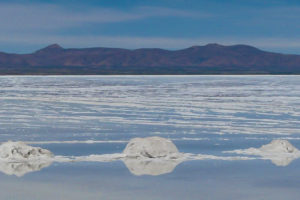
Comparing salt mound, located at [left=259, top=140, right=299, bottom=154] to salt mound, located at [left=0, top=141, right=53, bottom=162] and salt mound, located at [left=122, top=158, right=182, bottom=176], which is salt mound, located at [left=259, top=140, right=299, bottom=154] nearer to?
salt mound, located at [left=122, top=158, right=182, bottom=176]

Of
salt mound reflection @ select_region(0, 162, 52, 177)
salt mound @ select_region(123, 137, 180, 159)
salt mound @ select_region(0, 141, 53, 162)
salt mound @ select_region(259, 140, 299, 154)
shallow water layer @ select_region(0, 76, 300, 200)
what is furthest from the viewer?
salt mound @ select_region(259, 140, 299, 154)

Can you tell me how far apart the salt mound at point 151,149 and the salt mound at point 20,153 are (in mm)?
1274

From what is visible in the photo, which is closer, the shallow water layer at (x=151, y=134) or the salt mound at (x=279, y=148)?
the shallow water layer at (x=151, y=134)

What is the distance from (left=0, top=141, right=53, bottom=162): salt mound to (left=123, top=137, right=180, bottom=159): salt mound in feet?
4.18

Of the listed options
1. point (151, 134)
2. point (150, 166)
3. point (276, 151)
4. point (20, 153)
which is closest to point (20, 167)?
point (20, 153)

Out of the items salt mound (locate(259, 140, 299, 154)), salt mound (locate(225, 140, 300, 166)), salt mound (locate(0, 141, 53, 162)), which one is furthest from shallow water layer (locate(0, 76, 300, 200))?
salt mound (locate(259, 140, 299, 154))

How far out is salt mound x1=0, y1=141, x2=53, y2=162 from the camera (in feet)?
32.2

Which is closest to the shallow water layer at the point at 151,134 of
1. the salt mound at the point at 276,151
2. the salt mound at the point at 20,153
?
→ the salt mound at the point at 276,151

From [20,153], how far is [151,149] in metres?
2.01

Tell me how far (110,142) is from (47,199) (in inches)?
199

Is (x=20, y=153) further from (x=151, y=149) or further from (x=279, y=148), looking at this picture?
(x=279, y=148)

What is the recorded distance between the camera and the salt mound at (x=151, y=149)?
1013cm

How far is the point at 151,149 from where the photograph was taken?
33.5 feet

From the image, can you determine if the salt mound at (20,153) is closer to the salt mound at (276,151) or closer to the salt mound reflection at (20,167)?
the salt mound reflection at (20,167)
